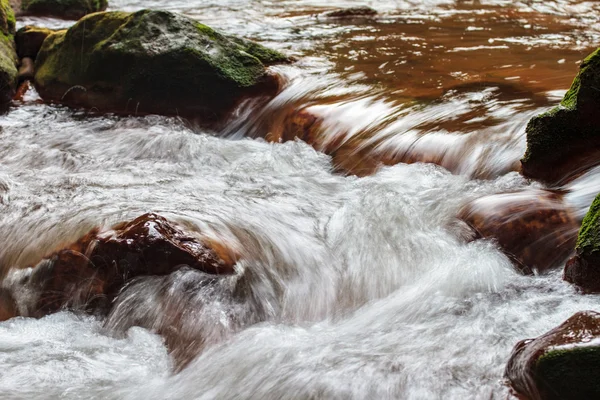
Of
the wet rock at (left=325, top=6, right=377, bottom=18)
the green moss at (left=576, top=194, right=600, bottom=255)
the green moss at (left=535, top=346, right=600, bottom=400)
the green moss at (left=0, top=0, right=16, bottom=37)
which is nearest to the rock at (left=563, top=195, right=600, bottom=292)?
the green moss at (left=576, top=194, right=600, bottom=255)

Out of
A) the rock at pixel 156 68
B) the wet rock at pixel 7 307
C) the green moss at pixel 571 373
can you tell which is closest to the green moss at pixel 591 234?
the green moss at pixel 571 373

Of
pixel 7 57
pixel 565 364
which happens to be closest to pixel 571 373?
pixel 565 364

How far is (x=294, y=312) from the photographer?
3834mm

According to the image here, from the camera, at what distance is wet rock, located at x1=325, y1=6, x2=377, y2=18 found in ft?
37.0

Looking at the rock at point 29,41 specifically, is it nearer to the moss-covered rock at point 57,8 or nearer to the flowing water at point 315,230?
the flowing water at point 315,230

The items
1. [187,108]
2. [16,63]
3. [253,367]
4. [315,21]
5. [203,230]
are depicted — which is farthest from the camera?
[315,21]

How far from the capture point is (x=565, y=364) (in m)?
2.58

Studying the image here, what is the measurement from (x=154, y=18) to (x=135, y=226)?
4.10 meters

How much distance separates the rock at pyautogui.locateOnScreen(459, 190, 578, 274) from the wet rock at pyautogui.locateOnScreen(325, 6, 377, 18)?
7.66 meters

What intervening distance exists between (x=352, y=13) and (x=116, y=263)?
8.63 meters

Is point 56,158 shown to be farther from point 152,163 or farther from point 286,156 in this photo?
point 286,156

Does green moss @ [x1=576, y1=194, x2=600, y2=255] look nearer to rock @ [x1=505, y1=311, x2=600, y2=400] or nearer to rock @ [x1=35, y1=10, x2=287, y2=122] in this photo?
rock @ [x1=505, y1=311, x2=600, y2=400]

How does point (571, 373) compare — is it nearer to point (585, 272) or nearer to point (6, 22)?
point (585, 272)

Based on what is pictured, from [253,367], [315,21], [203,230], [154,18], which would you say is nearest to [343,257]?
[203,230]
